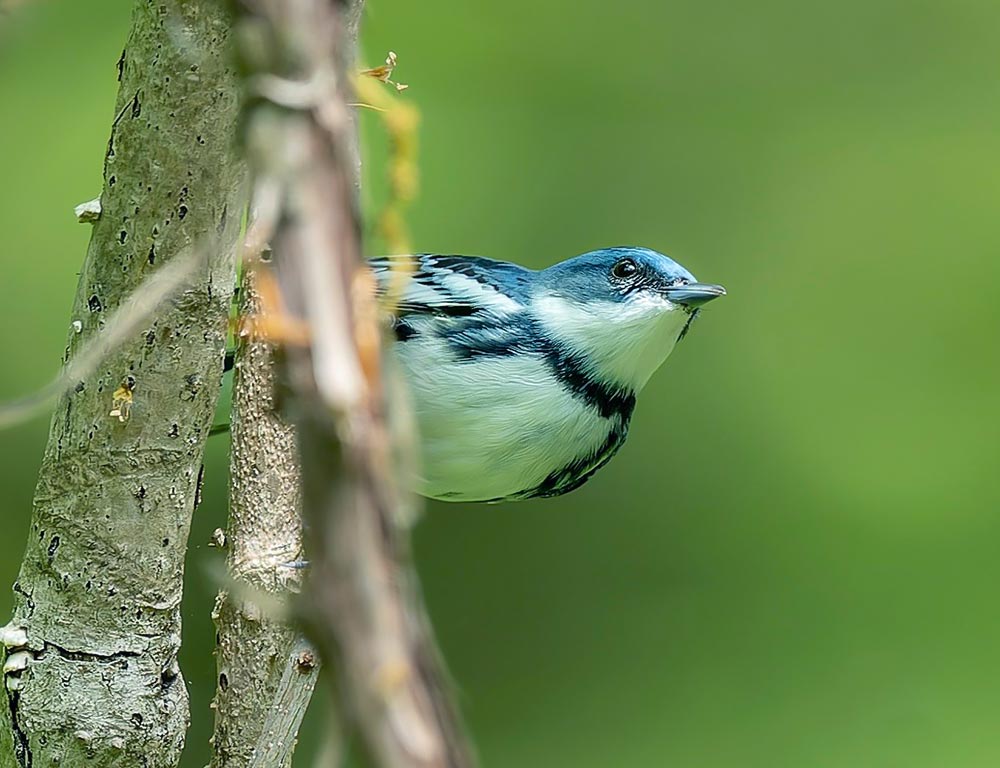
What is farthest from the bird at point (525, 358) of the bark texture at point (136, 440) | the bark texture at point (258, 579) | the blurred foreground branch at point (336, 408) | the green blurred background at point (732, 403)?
the green blurred background at point (732, 403)

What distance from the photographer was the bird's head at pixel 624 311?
133 cm

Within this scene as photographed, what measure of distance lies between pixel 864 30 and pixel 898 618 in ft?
4.53

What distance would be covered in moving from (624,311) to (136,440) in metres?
0.59

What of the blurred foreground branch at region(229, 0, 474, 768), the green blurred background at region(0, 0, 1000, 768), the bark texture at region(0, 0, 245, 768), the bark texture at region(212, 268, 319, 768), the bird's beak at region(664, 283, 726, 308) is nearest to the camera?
the blurred foreground branch at region(229, 0, 474, 768)

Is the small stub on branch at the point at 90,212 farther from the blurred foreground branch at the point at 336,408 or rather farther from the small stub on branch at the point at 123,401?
the blurred foreground branch at the point at 336,408

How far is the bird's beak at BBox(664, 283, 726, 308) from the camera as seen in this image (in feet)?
4.23

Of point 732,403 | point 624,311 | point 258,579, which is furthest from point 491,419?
point 732,403

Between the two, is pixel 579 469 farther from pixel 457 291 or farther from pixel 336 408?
pixel 336 408

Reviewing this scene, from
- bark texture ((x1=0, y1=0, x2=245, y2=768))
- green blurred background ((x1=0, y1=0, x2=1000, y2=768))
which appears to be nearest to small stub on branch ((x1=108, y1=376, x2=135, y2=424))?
bark texture ((x1=0, y1=0, x2=245, y2=768))

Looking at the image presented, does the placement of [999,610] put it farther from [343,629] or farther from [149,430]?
A: [343,629]

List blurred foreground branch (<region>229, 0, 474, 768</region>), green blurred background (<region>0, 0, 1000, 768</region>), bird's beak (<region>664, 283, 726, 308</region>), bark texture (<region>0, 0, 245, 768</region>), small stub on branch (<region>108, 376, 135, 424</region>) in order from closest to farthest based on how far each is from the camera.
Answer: blurred foreground branch (<region>229, 0, 474, 768</region>) → bark texture (<region>0, 0, 245, 768</region>) → small stub on branch (<region>108, 376, 135, 424</region>) → bird's beak (<region>664, 283, 726, 308</region>) → green blurred background (<region>0, 0, 1000, 768</region>)

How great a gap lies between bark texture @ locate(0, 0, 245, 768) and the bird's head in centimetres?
49

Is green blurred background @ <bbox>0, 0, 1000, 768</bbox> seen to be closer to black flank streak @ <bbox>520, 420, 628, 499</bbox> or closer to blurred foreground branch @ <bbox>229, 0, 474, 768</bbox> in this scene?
black flank streak @ <bbox>520, 420, 628, 499</bbox>

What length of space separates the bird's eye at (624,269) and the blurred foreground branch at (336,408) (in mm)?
1053
